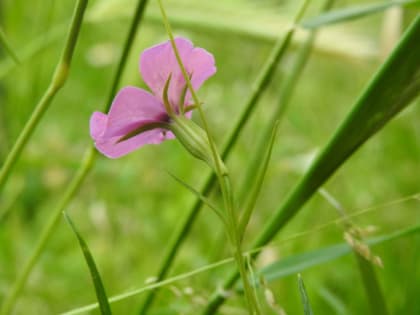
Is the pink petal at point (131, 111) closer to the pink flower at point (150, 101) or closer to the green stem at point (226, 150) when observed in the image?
the pink flower at point (150, 101)

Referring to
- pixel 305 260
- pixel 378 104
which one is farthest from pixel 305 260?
pixel 378 104

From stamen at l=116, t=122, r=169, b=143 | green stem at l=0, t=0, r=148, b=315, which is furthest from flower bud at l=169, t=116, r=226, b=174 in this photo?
green stem at l=0, t=0, r=148, b=315

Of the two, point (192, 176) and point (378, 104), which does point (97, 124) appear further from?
point (192, 176)

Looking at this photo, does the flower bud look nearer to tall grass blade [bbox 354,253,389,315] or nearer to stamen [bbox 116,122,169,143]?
stamen [bbox 116,122,169,143]

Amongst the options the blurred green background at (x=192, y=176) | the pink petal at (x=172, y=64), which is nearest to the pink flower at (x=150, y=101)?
the pink petal at (x=172, y=64)

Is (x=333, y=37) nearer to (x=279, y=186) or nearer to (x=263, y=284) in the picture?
(x=263, y=284)

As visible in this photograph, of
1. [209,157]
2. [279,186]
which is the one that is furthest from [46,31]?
[279,186]
